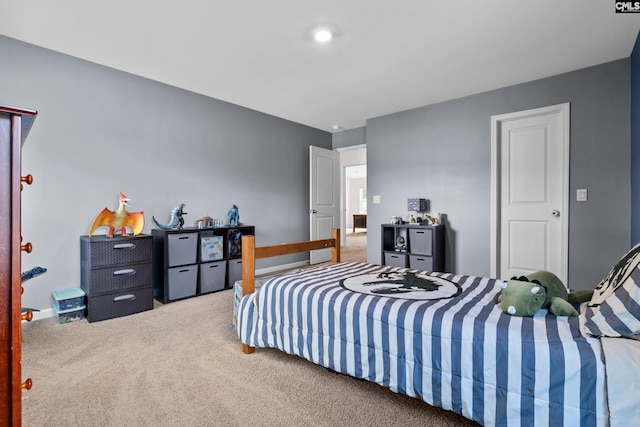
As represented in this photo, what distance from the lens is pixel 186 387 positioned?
71.2 inches

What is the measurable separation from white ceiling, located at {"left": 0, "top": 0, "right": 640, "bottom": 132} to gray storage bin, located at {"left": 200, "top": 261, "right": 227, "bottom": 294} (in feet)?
6.74

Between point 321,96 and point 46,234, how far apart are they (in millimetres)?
3155

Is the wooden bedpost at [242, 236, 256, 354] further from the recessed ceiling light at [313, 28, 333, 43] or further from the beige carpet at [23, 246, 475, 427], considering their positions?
the recessed ceiling light at [313, 28, 333, 43]

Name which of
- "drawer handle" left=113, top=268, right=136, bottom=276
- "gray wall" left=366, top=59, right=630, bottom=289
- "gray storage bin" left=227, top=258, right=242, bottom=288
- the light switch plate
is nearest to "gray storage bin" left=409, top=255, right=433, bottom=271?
"gray wall" left=366, top=59, right=630, bottom=289

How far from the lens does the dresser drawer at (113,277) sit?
9.27ft

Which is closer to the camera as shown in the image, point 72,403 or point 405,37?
point 72,403

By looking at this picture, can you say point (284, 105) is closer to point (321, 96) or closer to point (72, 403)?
point (321, 96)

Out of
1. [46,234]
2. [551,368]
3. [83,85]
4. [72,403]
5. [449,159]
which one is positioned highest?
[83,85]

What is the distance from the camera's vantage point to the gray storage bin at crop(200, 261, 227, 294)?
3715mm

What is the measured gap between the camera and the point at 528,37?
2639 mm

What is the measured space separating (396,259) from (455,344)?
115 inches

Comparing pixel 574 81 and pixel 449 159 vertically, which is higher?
pixel 574 81

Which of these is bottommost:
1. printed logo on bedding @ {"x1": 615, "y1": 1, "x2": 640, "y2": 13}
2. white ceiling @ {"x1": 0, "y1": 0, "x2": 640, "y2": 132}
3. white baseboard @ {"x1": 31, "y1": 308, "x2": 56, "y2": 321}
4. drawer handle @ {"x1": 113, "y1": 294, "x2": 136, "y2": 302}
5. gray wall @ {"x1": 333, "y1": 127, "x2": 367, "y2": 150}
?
white baseboard @ {"x1": 31, "y1": 308, "x2": 56, "y2": 321}

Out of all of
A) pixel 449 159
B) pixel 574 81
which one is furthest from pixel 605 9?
pixel 449 159
